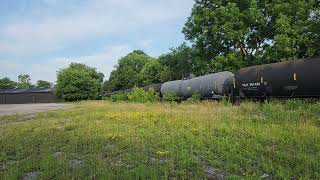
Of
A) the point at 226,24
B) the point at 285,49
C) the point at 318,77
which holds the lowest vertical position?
the point at 318,77

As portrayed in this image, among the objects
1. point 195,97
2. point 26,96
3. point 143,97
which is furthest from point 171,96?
point 26,96

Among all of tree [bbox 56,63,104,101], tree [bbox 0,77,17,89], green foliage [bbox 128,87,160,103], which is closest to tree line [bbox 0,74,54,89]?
tree [bbox 0,77,17,89]

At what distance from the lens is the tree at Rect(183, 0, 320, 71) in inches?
1328

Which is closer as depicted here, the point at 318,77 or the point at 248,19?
the point at 318,77

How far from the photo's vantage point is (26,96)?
99688 mm

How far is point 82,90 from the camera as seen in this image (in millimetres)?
76938

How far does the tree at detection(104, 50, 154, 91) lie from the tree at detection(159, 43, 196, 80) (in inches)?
685

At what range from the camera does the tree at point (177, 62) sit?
6562 cm

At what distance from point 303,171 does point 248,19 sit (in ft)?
112

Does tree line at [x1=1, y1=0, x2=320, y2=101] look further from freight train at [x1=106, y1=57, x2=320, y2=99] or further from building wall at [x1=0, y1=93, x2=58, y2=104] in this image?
building wall at [x1=0, y1=93, x2=58, y2=104]

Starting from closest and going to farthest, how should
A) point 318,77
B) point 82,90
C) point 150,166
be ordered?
point 150,166 → point 318,77 → point 82,90

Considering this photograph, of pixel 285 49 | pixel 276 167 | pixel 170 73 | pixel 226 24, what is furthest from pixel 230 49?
pixel 276 167

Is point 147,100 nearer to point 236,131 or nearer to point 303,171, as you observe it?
point 236,131

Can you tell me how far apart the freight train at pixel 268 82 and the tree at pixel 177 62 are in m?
33.5
